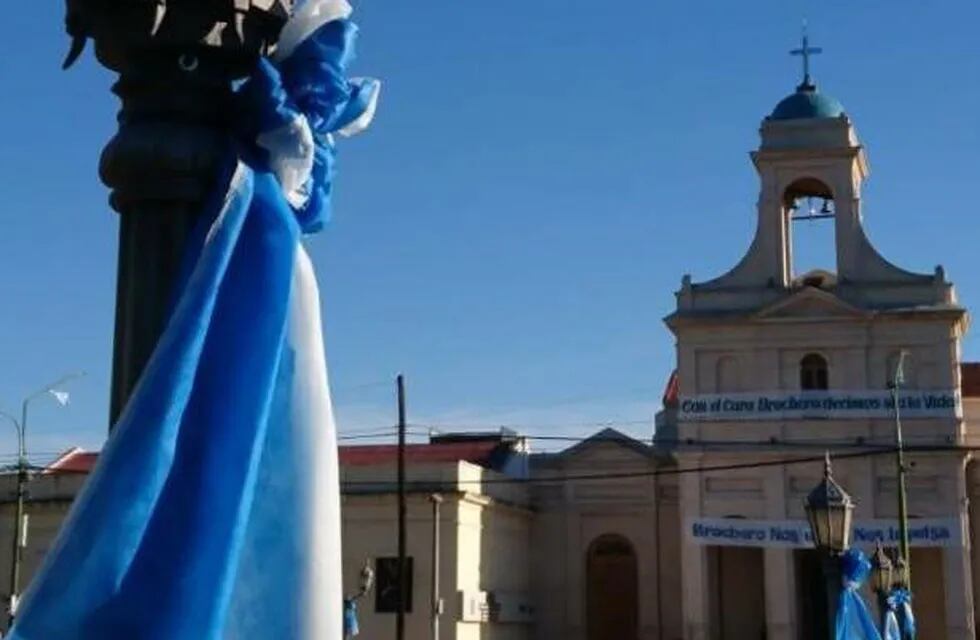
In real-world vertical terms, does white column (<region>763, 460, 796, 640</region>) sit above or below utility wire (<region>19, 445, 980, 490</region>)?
below

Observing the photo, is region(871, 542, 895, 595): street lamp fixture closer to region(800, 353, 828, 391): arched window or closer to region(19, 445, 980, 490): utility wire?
region(19, 445, 980, 490): utility wire

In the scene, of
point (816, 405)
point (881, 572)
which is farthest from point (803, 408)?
point (881, 572)

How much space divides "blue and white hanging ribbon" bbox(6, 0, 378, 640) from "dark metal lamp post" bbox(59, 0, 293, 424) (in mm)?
103

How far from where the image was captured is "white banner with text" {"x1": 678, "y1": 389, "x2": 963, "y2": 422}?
41.5m

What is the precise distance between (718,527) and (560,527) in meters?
5.69

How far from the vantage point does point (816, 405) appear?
139 ft

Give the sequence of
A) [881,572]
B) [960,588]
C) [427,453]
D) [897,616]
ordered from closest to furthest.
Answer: [881,572]
[897,616]
[960,588]
[427,453]

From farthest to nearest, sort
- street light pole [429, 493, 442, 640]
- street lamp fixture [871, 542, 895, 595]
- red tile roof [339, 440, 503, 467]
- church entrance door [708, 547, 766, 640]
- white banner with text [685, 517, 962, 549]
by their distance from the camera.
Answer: red tile roof [339, 440, 503, 467] → church entrance door [708, 547, 766, 640] → white banner with text [685, 517, 962, 549] → street light pole [429, 493, 442, 640] → street lamp fixture [871, 542, 895, 595]

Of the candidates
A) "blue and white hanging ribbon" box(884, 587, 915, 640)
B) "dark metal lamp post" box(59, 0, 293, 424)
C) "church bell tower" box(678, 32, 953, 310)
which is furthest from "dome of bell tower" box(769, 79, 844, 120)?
"dark metal lamp post" box(59, 0, 293, 424)

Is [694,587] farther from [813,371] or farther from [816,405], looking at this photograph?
[813,371]

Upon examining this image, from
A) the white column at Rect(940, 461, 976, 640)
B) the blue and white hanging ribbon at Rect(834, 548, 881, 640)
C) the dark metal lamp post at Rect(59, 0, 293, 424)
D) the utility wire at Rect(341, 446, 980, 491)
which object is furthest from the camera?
the utility wire at Rect(341, 446, 980, 491)

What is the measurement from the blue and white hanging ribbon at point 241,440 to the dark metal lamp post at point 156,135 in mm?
103

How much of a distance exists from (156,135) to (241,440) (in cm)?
95

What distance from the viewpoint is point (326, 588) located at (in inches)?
167
